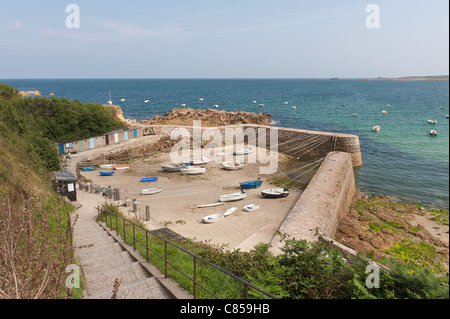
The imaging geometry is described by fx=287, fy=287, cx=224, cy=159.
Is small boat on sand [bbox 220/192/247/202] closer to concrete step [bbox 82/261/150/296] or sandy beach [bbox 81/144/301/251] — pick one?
sandy beach [bbox 81/144/301/251]

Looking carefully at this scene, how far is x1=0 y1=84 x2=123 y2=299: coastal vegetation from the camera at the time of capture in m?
4.07

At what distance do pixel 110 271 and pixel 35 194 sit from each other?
6.37 metres

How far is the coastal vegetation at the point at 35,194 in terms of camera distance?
4.07 m

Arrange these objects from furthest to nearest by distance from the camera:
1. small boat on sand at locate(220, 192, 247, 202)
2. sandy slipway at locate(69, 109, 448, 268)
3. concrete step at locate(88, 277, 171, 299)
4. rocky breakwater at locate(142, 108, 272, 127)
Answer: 1. rocky breakwater at locate(142, 108, 272, 127)
2. small boat on sand at locate(220, 192, 247, 202)
3. sandy slipway at locate(69, 109, 448, 268)
4. concrete step at locate(88, 277, 171, 299)

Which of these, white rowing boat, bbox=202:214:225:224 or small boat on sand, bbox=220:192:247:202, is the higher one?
small boat on sand, bbox=220:192:247:202

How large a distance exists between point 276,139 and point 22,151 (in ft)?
79.3

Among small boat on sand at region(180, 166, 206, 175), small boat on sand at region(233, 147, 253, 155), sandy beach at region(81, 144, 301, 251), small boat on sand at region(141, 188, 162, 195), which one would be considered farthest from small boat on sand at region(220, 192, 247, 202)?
small boat on sand at region(233, 147, 253, 155)

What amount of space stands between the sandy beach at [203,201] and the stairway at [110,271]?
3562mm

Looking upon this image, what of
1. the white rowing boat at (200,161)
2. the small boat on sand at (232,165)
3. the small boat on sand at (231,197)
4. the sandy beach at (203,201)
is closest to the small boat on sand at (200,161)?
the white rowing boat at (200,161)

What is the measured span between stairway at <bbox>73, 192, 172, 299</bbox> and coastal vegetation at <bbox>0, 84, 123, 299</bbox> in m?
0.56

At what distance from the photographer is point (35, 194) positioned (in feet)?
35.4

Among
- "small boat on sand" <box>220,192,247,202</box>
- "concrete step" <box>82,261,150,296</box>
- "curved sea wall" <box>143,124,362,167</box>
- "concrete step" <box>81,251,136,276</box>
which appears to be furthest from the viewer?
"curved sea wall" <box>143,124,362,167</box>

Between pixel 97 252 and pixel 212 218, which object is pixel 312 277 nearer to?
pixel 97 252

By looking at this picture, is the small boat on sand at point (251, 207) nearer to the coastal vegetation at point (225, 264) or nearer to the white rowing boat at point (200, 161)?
the coastal vegetation at point (225, 264)
